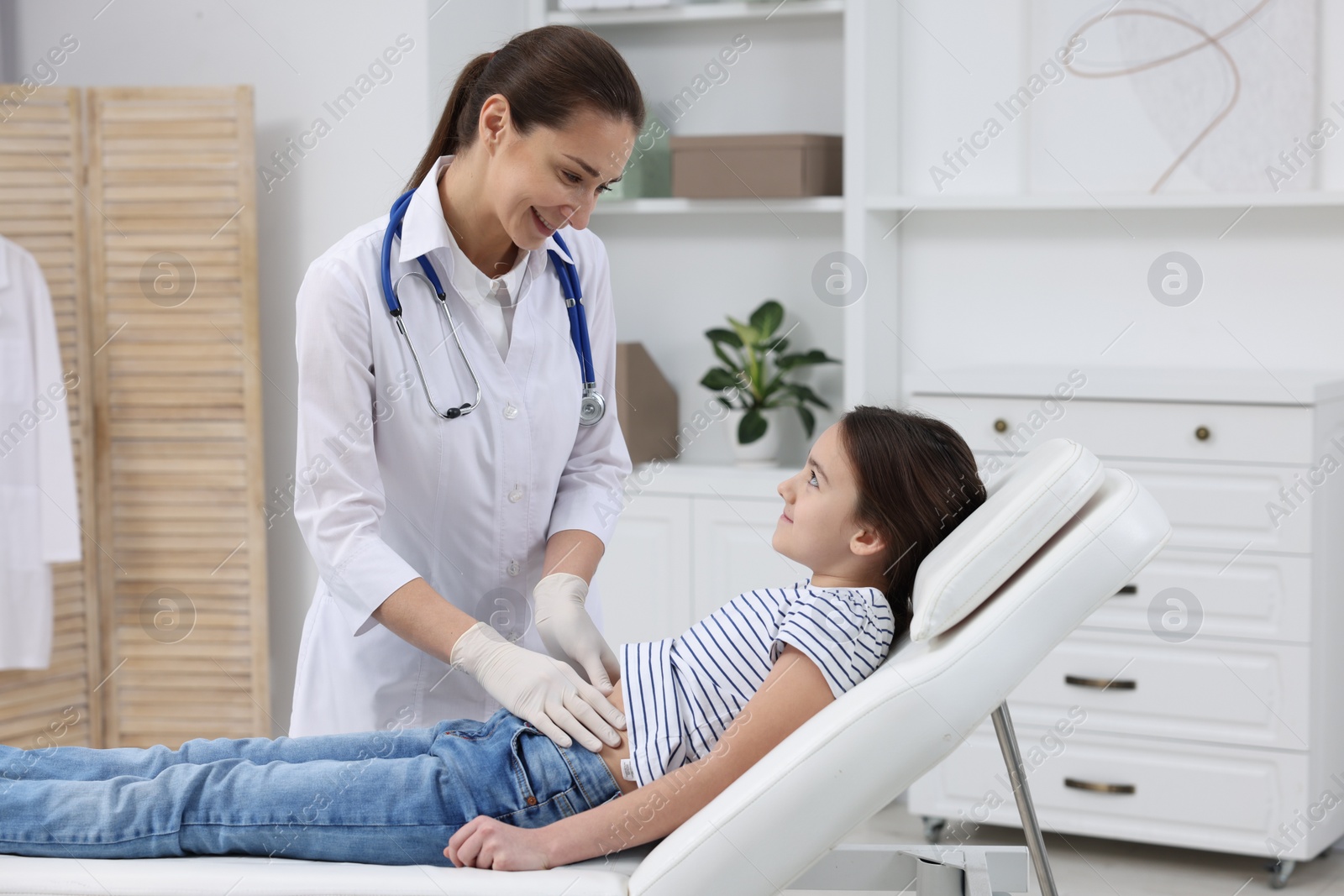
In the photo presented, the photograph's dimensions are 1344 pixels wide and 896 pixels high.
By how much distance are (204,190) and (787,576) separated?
165cm

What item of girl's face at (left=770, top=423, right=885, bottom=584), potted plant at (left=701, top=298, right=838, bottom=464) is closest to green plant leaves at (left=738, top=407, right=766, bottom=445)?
potted plant at (left=701, top=298, right=838, bottom=464)

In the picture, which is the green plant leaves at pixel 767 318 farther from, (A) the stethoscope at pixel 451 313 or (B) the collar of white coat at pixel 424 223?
(B) the collar of white coat at pixel 424 223

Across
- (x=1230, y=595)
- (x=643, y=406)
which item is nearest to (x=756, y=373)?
(x=643, y=406)

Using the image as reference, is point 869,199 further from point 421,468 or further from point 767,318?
point 421,468

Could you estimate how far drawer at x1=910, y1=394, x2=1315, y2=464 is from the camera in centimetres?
258

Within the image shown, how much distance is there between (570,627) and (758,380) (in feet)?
5.47

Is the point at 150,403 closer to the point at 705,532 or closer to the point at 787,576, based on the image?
the point at 705,532

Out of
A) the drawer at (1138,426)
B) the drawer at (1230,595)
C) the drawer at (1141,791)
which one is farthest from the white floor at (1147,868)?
the drawer at (1138,426)

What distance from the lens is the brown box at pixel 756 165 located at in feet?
10.1

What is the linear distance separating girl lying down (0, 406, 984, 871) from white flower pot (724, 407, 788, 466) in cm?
168

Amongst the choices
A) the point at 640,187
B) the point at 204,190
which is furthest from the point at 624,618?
the point at 204,190

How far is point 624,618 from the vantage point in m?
3.19

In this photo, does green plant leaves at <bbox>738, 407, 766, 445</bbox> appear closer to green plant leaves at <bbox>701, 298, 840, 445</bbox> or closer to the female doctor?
green plant leaves at <bbox>701, 298, 840, 445</bbox>

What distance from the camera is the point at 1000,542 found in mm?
1265
